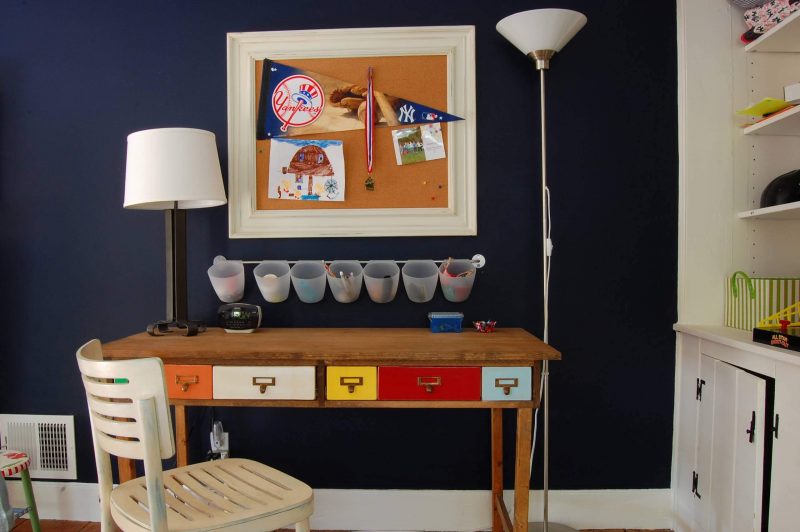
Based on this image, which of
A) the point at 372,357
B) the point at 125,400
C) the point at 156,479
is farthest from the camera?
the point at 372,357

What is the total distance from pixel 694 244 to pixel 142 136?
2.20 meters

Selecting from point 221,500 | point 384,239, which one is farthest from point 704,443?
point 221,500

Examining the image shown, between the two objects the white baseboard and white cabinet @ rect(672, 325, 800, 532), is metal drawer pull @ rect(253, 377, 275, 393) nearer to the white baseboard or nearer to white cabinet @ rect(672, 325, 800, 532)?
the white baseboard

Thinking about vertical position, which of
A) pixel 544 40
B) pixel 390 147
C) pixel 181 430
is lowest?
pixel 181 430

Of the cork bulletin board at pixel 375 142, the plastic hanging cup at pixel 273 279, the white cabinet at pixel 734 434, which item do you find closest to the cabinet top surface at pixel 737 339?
the white cabinet at pixel 734 434

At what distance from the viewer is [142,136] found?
5.92ft

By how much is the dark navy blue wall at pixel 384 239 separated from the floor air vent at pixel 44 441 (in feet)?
0.19

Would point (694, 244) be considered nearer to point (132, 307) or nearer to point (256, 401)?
point (256, 401)

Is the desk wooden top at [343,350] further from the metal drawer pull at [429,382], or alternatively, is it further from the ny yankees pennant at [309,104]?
the ny yankees pennant at [309,104]

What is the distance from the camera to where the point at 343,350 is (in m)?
1.57

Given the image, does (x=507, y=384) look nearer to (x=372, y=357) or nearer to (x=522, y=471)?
(x=522, y=471)

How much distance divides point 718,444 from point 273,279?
1776 mm

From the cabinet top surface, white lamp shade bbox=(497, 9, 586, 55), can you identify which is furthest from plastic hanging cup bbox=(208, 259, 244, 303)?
the cabinet top surface

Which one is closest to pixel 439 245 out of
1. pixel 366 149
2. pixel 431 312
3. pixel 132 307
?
pixel 431 312
